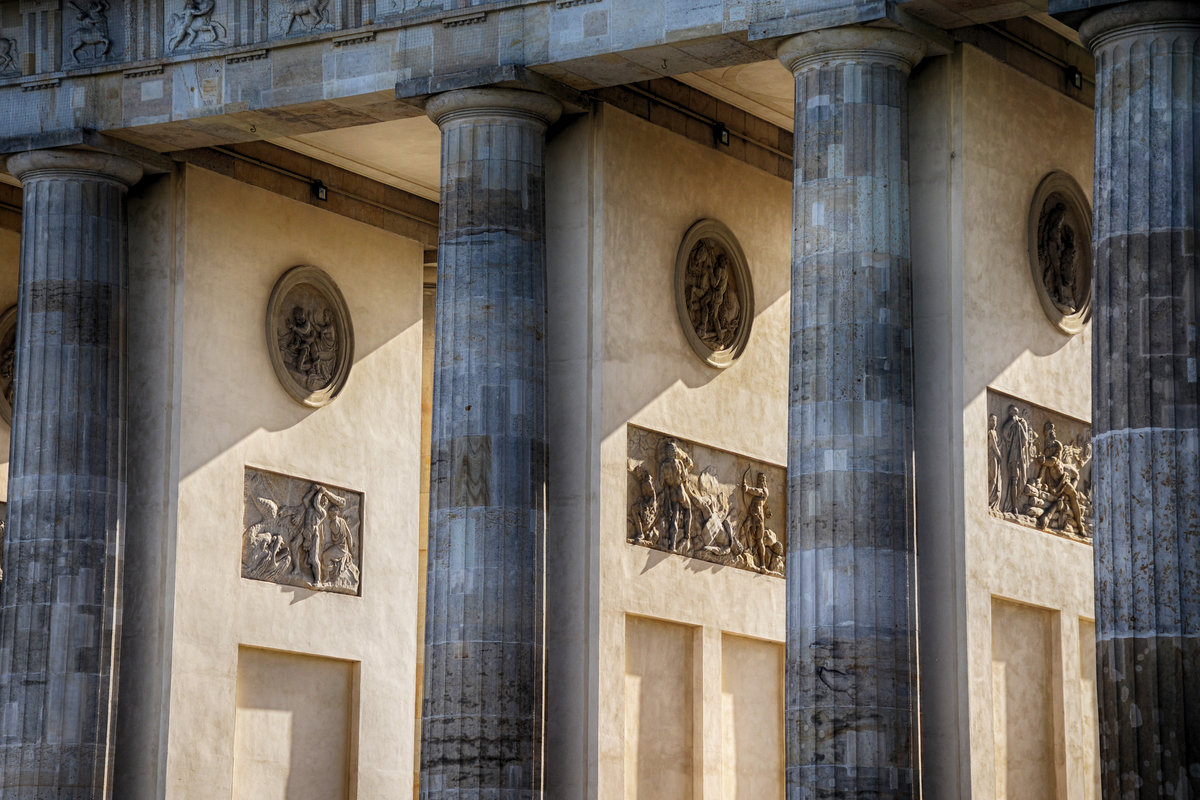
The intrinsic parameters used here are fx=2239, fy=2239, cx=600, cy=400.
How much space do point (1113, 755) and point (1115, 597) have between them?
1.48 meters

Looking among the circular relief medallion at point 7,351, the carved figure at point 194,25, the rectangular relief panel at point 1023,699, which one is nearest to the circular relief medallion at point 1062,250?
the rectangular relief panel at point 1023,699

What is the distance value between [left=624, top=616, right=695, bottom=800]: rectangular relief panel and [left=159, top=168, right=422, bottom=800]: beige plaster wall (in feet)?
17.9

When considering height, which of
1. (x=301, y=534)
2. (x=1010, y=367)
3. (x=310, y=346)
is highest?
(x=310, y=346)

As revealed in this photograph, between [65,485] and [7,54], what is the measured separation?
587 cm

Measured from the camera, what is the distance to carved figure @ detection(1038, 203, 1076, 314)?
26672 mm

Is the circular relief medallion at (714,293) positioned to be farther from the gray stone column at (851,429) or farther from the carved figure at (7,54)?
the carved figure at (7,54)

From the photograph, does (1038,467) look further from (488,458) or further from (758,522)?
(488,458)

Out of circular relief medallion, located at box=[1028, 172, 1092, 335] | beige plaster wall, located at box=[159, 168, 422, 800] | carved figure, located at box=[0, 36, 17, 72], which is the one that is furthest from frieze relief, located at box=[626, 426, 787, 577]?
carved figure, located at box=[0, 36, 17, 72]

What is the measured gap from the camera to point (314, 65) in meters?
27.3

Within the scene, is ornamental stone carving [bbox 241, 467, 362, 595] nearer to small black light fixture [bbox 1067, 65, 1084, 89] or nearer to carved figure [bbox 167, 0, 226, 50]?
carved figure [bbox 167, 0, 226, 50]

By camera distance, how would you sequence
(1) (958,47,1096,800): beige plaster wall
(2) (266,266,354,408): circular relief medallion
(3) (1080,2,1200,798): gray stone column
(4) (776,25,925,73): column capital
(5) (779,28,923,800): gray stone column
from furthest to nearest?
(2) (266,266,354,408): circular relief medallion → (1) (958,47,1096,800): beige plaster wall → (4) (776,25,925,73): column capital → (5) (779,28,923,800): gray stone column → (3) (1080,2,1200,798): gray stone column

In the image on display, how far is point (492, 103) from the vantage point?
26.2 meters

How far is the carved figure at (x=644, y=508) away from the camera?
1073 inches

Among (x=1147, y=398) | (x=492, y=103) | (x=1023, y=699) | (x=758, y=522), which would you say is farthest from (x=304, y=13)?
(x=1023, y=699)
